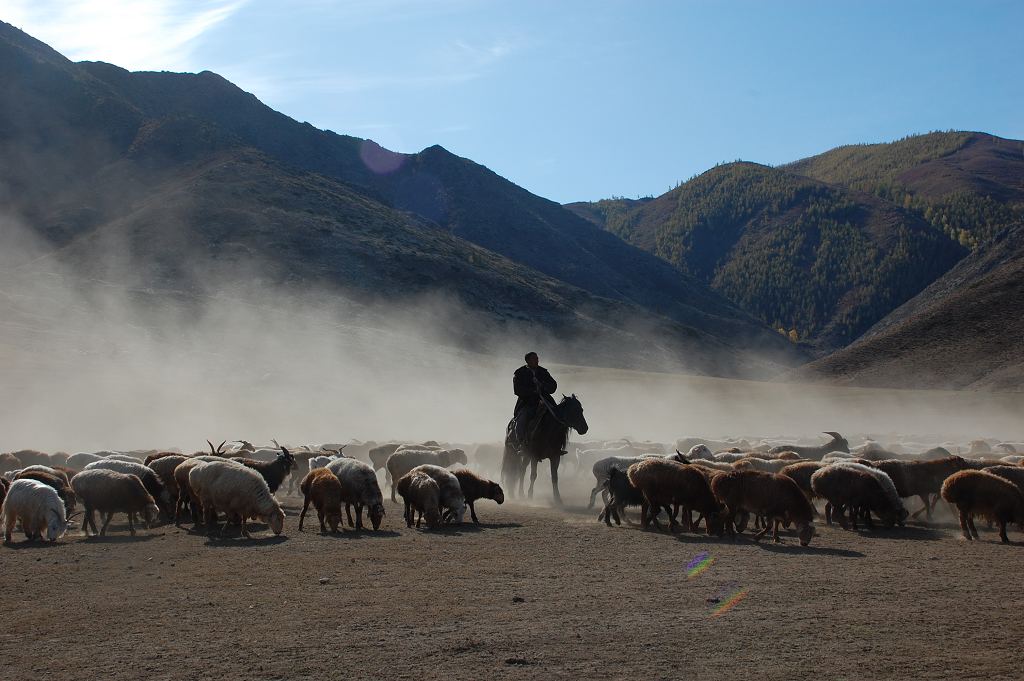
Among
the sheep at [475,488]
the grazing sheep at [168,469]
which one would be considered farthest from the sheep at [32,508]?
the sheep at [475,488]

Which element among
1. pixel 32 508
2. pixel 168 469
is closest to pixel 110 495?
pixel 32 508

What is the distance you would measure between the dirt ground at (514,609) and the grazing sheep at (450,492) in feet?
6.58

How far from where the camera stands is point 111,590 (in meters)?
11.3

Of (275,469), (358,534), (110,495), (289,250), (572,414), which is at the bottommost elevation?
(358,534)

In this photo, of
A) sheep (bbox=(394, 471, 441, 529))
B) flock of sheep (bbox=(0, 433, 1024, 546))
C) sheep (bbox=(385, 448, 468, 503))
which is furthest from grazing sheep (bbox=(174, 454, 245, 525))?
sheep (bbox=(385, 448, 468, 503))

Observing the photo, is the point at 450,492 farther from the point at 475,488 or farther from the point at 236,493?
the point at 236,493

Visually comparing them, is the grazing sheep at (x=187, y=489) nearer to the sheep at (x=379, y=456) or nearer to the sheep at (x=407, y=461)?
the sheep at (x=407, y=461)

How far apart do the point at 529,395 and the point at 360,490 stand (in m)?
6.87

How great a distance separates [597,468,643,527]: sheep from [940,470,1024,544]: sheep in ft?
16.1

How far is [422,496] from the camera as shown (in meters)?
16.3

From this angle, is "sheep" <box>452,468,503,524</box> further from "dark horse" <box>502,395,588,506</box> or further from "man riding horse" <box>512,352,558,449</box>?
"man riding horse" <box>512,352,558,449</box>

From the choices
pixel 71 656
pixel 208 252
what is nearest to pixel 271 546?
pixel 71 656

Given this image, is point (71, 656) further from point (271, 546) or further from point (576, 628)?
point (271, 546)

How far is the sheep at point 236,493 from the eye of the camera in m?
15.3
